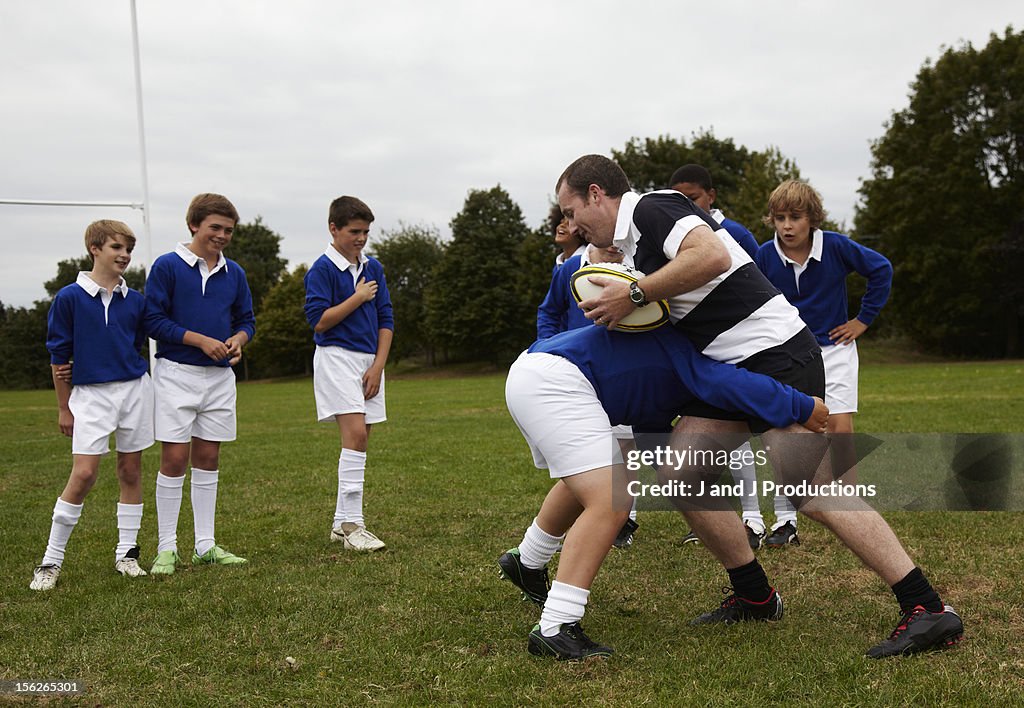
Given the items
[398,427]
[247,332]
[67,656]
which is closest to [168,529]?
[247,332]

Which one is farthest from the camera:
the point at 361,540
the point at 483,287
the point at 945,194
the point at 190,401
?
the point at 483,287

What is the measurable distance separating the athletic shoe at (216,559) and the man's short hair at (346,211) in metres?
2.44

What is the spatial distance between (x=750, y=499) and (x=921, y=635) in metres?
2.59

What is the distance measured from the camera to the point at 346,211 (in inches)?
249

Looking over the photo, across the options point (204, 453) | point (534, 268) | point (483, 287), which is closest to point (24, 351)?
point (483, 287)

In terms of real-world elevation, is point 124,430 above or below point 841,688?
above

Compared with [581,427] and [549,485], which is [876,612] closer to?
[581,427]

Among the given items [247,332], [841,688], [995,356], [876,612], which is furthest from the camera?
[995,356]

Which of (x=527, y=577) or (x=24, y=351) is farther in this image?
(x=24, y=351)

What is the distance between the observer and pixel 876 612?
4.32 meters

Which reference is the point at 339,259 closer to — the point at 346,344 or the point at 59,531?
the point at 346,344

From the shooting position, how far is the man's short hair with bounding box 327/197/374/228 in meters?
6.34

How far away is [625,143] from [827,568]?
47042 millimetres

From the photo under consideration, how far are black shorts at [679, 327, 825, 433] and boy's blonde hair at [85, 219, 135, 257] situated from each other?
12.5 feet
